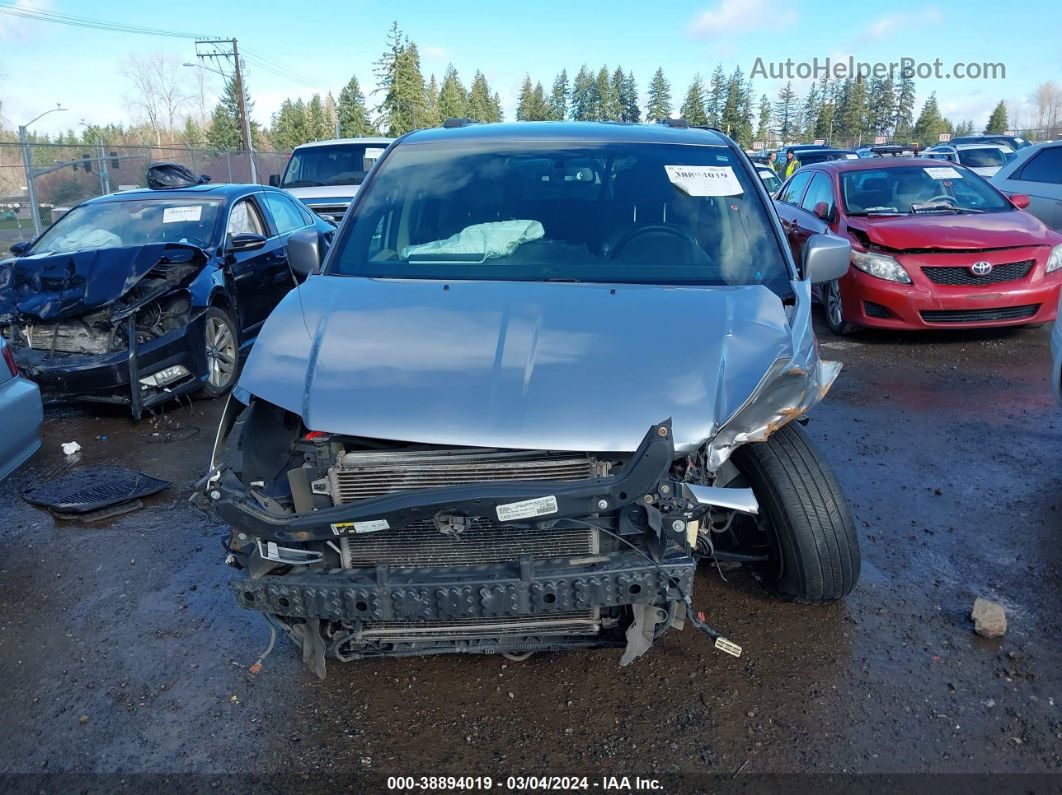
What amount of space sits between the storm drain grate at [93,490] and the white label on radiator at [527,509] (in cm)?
326

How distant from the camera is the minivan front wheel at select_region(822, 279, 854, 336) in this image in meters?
8.18

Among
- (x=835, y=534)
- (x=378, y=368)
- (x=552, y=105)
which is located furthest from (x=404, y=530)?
(x=552, y=105)

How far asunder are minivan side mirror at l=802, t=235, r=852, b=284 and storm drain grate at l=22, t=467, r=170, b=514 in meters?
3.87

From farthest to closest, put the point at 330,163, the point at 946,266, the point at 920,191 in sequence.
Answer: the point at 330,163 → the point at 920,191 → the point at 946,266

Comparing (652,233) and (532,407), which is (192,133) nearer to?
(652,233)

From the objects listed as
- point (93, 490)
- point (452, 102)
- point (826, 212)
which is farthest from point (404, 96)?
point (93, 490)

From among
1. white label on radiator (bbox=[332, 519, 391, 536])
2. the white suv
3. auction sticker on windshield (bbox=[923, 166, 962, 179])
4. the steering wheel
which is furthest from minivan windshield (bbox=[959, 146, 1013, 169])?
white label on radiator (bbox=[332, 519, 391, 536])

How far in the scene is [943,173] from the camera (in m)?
8.62

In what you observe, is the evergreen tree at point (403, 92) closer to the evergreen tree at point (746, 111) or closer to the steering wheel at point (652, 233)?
the evergreen tree at point (746, 111)

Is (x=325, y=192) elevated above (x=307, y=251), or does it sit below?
above

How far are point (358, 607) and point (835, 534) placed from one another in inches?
69.9

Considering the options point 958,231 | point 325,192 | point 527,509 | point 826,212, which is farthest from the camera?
point 325,192

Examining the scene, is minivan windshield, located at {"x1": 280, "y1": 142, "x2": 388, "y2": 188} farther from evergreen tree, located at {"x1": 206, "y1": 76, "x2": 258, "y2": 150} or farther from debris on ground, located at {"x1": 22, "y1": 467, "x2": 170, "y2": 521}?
evergreen tree, located at {"x1": 206, "y1": 76, "x2": 258, "y2": 150}

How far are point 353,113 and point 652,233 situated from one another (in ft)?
263
